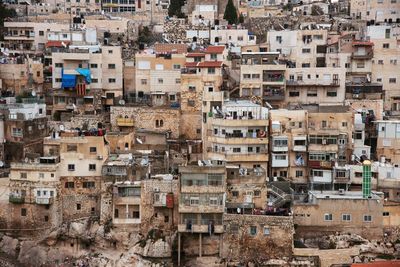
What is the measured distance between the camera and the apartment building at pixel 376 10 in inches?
2827

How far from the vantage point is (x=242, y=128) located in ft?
163

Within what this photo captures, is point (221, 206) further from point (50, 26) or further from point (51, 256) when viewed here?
point (50, 26)

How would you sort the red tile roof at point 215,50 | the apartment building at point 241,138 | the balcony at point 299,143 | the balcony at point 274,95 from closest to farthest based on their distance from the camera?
the apartment building at point 241,138, the balcony at point 299,143, the balcony at point 274,95, the red tile roof at point 215,50

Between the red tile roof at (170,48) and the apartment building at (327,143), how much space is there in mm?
11453

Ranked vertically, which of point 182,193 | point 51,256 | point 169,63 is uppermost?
point 169,63

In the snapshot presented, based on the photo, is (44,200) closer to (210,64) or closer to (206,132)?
(206,132)

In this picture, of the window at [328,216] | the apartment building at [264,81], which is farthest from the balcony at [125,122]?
the window at [328,216]

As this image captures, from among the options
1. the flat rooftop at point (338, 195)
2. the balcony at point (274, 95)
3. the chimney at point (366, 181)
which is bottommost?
the flat rooftop at point (338, 195)

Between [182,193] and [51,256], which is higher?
[182,193]

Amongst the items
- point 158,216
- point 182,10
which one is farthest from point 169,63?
point 182,10

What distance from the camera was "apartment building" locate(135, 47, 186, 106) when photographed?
5731cm

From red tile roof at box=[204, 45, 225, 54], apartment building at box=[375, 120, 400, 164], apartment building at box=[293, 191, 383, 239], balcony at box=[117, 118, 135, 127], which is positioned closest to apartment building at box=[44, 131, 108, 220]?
balcony at box=[117, 118, 135, 127]

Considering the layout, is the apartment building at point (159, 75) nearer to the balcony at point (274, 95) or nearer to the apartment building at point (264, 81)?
the apartment building at point (264, 81)

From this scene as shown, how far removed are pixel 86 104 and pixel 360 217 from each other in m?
18.2
